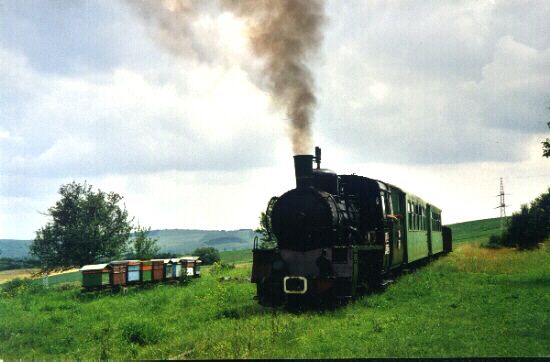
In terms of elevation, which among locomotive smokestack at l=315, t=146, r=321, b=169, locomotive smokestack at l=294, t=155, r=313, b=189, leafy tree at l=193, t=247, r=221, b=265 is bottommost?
leafy tree at l=193, t=247, r=221, b=265

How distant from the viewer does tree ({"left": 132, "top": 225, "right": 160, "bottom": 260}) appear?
34750 millimetres

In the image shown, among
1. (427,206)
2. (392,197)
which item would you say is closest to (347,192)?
(392,197)

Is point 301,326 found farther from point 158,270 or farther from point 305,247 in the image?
point 158,270

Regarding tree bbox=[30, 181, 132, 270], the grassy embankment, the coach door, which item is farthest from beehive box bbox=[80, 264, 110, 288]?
tree bbox=[30, 181, 132, 270]

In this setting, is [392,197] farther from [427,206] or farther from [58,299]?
[58,299]

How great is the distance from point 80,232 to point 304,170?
1119 inches

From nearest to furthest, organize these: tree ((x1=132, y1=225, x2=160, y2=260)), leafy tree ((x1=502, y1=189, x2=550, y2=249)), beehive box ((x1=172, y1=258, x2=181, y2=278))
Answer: beehive box ((x1=172, y1=258, x2=181, y2=278)) < tree ((x1=132, y1=225, x2=160, y2=260)) < leafy tree ((x1=502, y1=189, x2=550, y2=249))

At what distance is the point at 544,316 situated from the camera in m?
10.3

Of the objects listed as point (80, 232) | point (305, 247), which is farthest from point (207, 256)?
point (305, 247)

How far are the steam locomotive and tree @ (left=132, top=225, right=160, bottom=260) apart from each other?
2357 cm

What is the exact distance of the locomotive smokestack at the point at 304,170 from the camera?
12438mm

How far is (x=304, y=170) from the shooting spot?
1250 cm

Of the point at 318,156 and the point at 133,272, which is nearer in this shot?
the point at 318,156

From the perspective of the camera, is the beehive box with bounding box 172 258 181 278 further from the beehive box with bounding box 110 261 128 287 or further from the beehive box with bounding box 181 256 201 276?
the beehive box with bounding box 110 261 128 287
